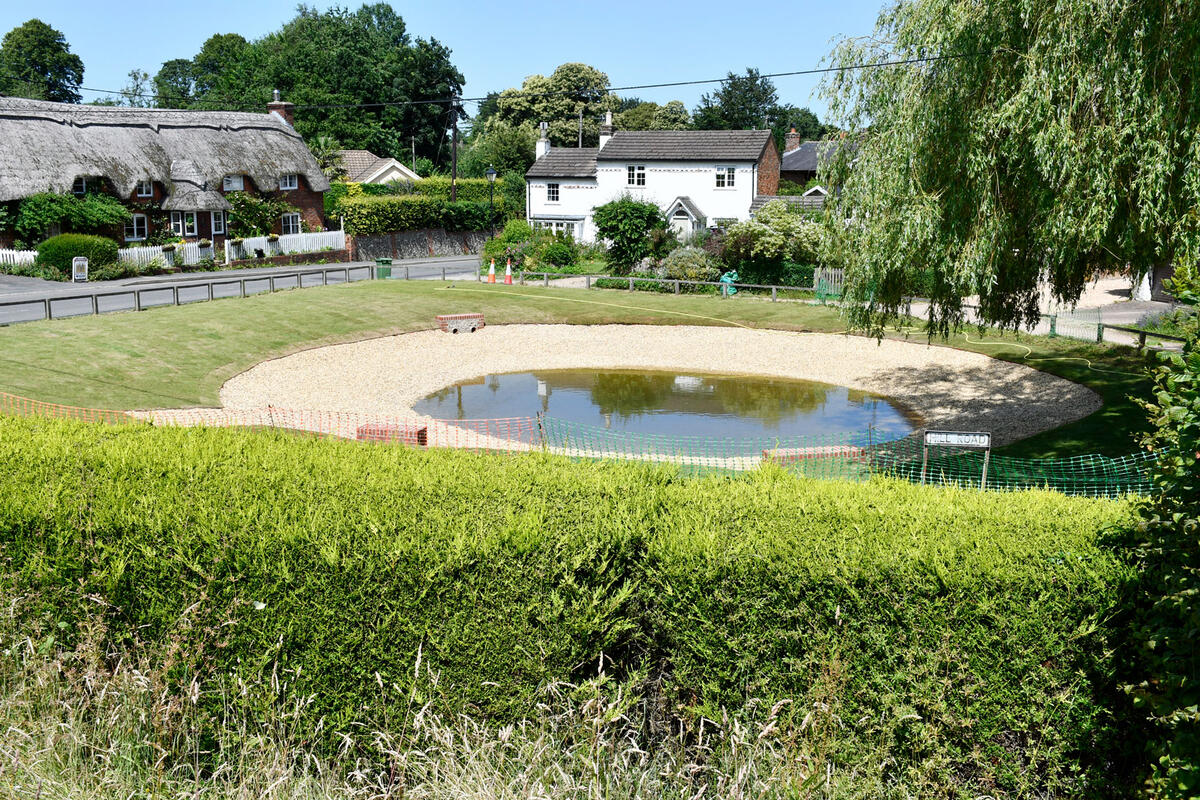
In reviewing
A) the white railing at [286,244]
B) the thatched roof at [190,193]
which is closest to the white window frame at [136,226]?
the thatched roof at [190,193]

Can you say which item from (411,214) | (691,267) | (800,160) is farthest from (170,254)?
(800,160)

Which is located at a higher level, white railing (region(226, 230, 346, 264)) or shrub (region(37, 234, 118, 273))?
white railing (region(226, 230, 346, 264))

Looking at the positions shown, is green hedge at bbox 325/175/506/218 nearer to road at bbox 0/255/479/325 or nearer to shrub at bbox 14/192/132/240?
road at bbox 0/255/479/325

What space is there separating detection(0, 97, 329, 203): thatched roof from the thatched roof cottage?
0.05 m

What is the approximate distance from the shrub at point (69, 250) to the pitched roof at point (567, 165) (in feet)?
85.1

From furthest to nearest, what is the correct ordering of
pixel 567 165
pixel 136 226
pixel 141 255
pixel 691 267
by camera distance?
pixel 567 165 < pixel 136 226 < pixel 141 255 < pixel 691 267

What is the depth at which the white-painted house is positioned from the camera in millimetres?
54219

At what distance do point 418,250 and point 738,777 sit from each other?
60.9 m

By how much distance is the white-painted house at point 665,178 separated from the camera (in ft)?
178

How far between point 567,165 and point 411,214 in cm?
1065

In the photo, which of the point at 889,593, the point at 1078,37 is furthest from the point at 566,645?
the point at 1078,37

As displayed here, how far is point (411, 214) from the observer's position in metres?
61.8

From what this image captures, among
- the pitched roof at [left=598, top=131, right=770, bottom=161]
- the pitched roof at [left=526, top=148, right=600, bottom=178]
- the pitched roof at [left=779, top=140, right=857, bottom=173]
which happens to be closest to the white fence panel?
the pitched roof at [left=526, top=148, right=600, bottom=178]

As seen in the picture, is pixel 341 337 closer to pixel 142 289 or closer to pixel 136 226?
pixel 142 289
